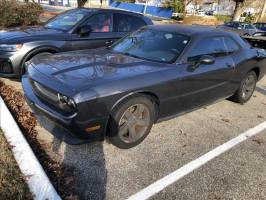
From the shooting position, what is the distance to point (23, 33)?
6211mm

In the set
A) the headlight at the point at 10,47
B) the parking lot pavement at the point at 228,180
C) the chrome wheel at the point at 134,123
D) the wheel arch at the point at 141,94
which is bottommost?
the parking lot pavement at the point at 228,180

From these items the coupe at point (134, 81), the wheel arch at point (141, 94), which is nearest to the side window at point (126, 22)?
the coupe at point (134, 81)

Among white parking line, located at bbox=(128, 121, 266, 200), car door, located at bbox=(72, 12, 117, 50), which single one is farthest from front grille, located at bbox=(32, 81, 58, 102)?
car door, located at bbox=(72, 12, 117, 50)

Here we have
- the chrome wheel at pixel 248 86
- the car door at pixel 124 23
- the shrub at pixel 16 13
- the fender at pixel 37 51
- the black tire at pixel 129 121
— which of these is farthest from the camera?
the shrub at pixel 16 13

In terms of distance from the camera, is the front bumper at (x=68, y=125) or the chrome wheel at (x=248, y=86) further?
the chrome wheel at (x=248, y=86)

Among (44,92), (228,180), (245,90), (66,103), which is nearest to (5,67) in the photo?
(44,92)

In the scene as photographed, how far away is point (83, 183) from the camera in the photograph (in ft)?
10.7

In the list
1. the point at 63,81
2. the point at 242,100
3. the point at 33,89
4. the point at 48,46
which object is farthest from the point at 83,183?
the point at 242,100

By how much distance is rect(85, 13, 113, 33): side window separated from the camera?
22.6 feet

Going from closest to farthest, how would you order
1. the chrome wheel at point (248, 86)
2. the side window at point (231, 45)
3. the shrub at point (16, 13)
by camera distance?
the side window at point (231, 45)
the chrome wheel at point (248, 86)
the shrub at point (16, 13)

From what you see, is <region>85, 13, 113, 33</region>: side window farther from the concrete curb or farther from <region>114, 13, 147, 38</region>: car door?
the concrete curb

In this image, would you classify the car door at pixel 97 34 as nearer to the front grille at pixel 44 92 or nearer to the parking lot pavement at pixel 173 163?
the front grille at pixel 44 92

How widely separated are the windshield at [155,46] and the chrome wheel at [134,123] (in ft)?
3.08

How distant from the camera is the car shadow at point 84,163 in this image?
318 centimetres
